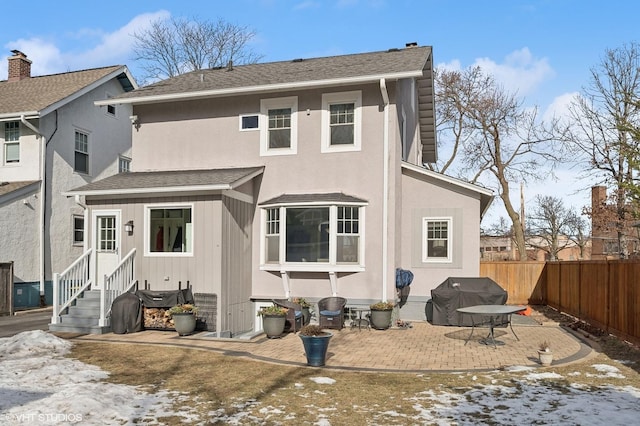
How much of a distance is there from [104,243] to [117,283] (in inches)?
58.1

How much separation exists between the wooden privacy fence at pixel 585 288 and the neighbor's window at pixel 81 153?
53.0 ft

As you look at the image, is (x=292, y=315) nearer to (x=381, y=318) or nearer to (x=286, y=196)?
(x=381, y=318)

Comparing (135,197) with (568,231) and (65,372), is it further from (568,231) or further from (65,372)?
(568,231)

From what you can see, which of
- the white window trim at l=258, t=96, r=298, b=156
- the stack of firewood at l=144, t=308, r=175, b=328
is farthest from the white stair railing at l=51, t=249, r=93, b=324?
the white window trim at l=258, t=96, r=298, b=156

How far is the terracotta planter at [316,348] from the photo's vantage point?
824 centimetres

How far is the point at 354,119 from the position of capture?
41.7ft

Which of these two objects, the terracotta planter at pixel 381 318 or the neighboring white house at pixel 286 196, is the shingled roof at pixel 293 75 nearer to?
the neighboring white house at pixel 286 196

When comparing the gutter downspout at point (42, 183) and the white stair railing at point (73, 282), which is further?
the gutter downspout at point (42, 183)

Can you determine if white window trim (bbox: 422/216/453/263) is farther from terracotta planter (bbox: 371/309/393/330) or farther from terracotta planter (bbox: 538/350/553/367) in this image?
terracotta planter (bbox: 538/350/553/367)

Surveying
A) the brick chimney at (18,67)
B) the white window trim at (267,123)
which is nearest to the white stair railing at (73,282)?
the white window trim at (267,123)

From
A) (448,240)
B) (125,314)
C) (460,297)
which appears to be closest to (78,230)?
(125,314)

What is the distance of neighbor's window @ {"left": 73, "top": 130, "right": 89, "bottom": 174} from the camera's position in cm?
1908

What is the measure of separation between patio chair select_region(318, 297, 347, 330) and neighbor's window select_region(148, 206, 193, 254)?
11.7ft

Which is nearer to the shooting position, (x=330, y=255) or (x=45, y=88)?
(x=330, y=255)
